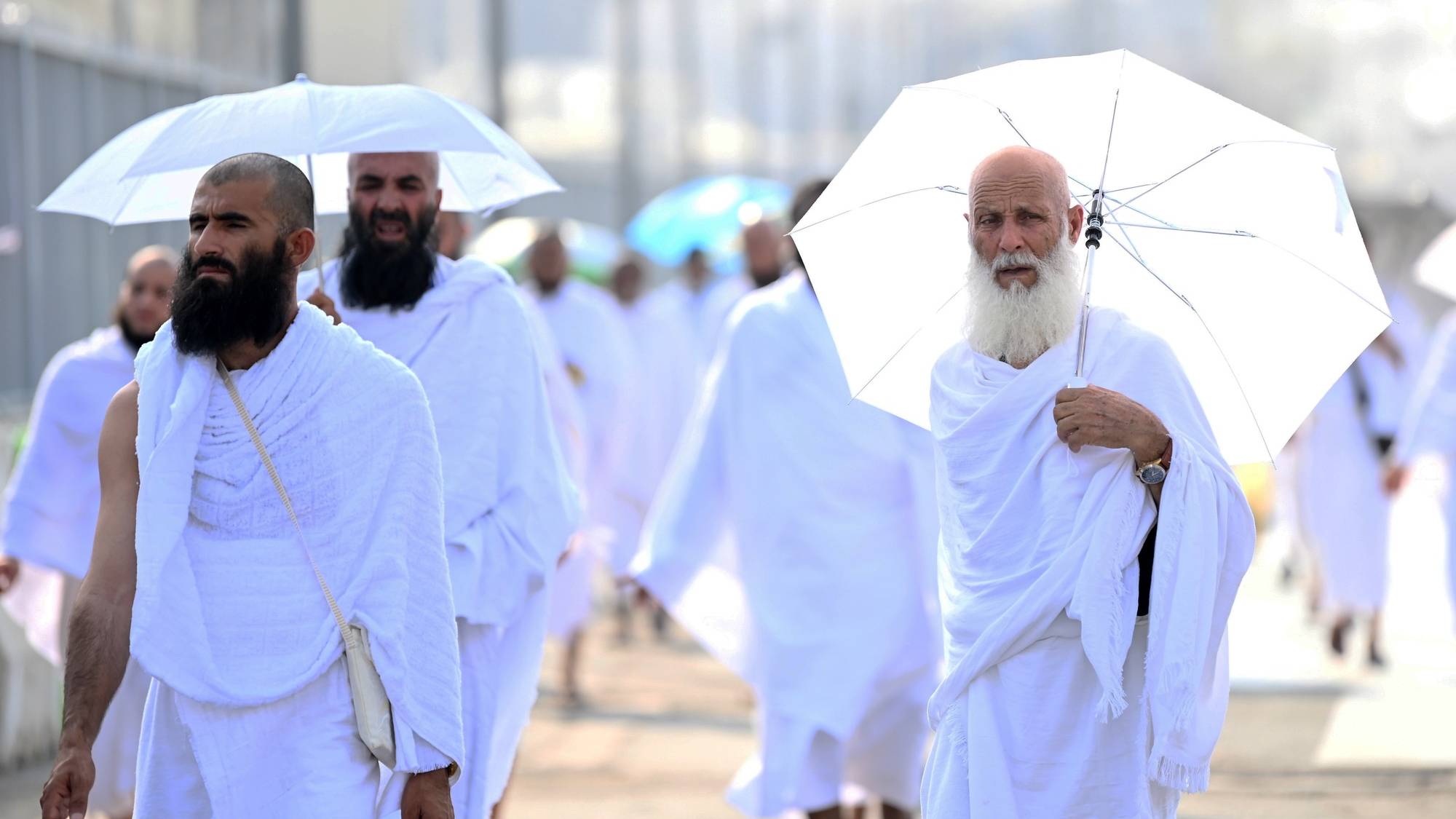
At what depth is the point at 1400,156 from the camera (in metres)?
26.2

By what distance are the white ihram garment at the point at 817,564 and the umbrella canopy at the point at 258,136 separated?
6.74 feet

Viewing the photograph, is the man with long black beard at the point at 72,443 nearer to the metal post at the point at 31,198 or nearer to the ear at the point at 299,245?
the metal post at the point at 31,198

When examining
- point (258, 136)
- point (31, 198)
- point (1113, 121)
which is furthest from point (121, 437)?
point (31, 198)

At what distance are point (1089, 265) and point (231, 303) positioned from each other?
1820 millimetres

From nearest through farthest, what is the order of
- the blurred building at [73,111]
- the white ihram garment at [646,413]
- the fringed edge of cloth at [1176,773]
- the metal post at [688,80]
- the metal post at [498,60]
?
the fringed edge of cloth at [1176,773]
the blurred building at [73,111]
the white ihram garment at [646,413]
the metal post at [498,60]
the metal post at [688,80]

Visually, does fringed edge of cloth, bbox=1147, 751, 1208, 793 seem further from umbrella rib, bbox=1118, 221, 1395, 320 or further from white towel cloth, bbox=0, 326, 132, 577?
white towel cloth, bbox=0, 326, 132, 577

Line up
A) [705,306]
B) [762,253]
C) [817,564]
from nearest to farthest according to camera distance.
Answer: [817,564] < [762,253] < [705,306]

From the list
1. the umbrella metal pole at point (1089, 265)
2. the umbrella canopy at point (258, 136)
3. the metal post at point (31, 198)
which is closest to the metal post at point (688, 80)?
the metal post at point (31, 198)

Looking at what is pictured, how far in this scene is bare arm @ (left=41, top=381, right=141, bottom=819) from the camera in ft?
12.1

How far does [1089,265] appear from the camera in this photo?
443 cm

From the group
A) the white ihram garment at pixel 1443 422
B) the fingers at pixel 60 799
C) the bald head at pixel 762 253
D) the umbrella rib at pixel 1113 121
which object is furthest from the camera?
the bald head at pixel 762 253

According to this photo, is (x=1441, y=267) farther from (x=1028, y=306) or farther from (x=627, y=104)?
(x=627, y=104)

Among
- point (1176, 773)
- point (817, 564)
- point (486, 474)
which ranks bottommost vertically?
point (817, 564)

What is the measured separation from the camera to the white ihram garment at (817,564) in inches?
266
